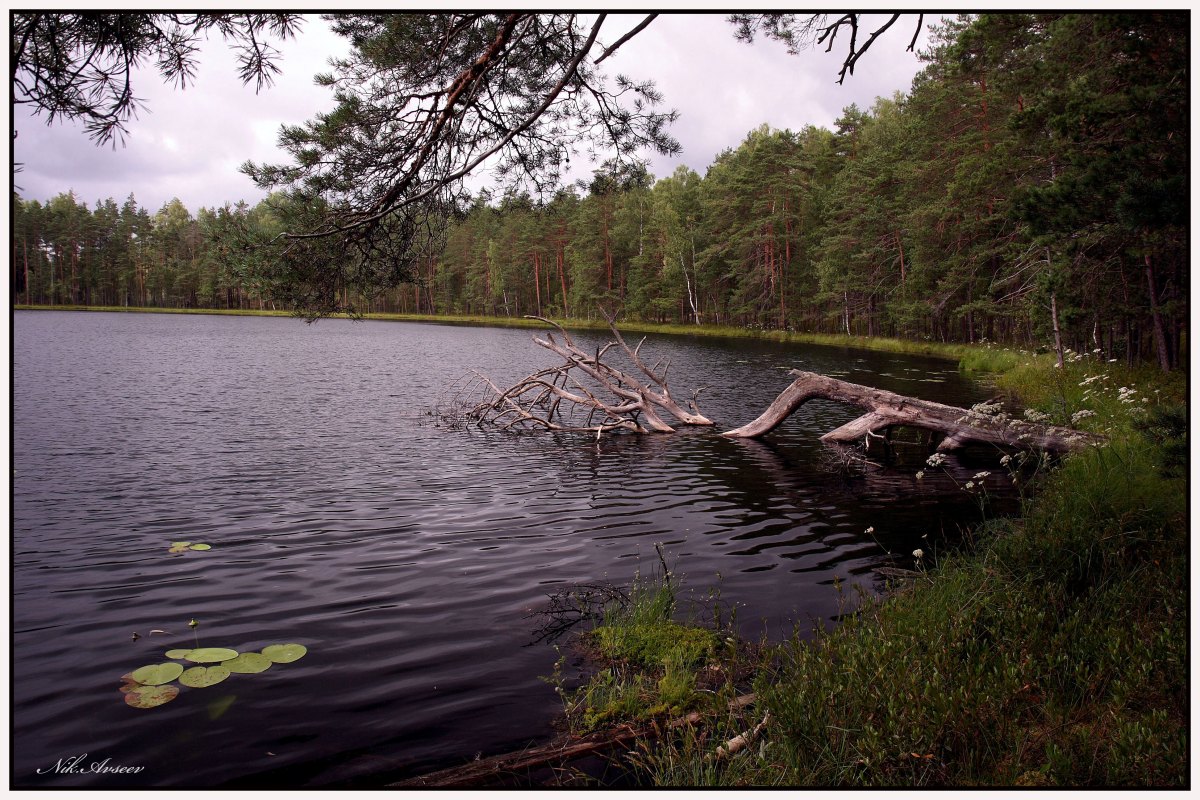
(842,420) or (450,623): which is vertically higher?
(842,420)

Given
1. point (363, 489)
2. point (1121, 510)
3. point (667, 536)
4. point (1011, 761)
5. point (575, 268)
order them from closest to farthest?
point (1011, 761), point (1121, 510), point (667, 536), point (363, 489), point (575, 268)

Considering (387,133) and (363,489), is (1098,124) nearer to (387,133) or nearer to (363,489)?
(387,133)

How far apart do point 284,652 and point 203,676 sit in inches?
25.9

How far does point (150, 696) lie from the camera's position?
507 cm

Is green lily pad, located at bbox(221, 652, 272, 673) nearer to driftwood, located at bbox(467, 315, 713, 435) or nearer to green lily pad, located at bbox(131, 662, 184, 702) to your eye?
green lily pad, located at bbox(131, 662, 184, 702)

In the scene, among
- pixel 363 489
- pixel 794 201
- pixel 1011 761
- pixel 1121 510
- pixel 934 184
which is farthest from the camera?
pixel 794 201

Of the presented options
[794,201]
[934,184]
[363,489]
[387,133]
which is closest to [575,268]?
[794,201]

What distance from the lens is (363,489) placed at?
11945 mm

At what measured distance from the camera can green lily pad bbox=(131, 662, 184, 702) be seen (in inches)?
209

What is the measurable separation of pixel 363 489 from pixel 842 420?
46.6 ft

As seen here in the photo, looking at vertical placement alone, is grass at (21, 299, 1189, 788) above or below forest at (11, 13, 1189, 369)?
below

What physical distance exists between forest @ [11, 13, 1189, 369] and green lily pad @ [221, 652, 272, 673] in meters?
3.14

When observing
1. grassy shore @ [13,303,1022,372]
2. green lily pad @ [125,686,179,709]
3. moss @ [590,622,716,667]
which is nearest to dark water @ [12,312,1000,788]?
green lily pad @ [125,686,179,709]

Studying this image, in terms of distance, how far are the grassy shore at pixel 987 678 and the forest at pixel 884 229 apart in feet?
8.98
